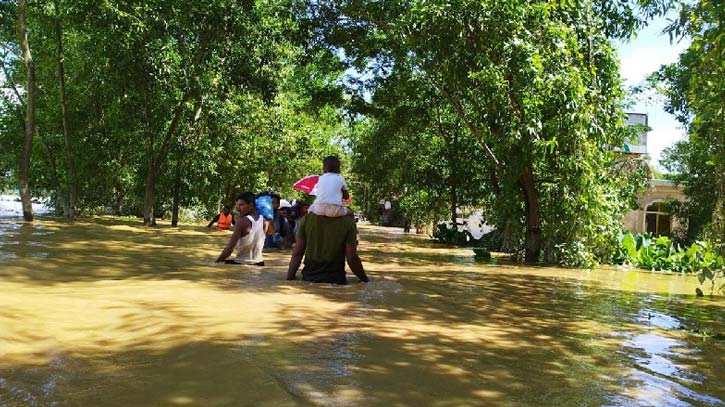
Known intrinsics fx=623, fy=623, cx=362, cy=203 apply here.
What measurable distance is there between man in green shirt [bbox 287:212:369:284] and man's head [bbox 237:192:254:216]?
145 cm

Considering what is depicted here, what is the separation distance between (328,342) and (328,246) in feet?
12.1

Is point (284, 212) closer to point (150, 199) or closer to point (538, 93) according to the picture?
point (538, 93)

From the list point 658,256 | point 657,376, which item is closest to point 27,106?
point 658,256

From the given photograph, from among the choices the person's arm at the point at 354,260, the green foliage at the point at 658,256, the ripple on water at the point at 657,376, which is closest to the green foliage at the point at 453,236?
the green foliage at the point at 658,256

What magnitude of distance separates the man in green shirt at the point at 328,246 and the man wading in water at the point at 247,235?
142 cm

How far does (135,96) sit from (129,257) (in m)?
12.2

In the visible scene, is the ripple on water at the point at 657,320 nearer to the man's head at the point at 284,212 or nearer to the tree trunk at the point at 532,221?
the tree trunk at the point at 532,221

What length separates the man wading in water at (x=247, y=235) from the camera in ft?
31.4

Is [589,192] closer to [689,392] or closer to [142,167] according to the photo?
[689,392]

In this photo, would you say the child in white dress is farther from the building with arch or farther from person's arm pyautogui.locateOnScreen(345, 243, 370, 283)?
the building with arch

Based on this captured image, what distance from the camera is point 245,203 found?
962cm

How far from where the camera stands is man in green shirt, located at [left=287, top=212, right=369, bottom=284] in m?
8.44

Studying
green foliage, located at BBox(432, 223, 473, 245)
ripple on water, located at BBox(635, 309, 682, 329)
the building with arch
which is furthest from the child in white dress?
the building with arch

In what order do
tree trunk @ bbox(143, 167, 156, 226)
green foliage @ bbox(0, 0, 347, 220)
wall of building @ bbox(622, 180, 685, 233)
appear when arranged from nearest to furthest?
green foliage @ bbox(0, 0, 347, 220), tree trunk @ bbox(143, 167, 156, 226), wall of building @ bbox(622, 180, 685, 233)
